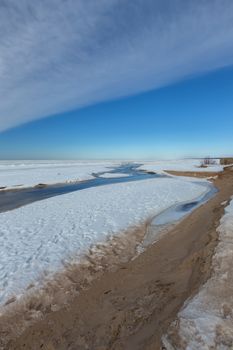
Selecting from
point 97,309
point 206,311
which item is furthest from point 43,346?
point 206,311

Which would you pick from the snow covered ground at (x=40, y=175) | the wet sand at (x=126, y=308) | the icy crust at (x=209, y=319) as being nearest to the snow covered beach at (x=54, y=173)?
the snow covered ground at (x=40, y=175)

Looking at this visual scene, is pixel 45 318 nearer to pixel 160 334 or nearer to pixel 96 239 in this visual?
pixel 160 334

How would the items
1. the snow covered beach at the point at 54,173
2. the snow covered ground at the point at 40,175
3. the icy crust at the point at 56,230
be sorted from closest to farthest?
the icy crust at the point at 56,230 < the snow covered ground at the point at 40,175 < the snow covered beach at the point at 54,173

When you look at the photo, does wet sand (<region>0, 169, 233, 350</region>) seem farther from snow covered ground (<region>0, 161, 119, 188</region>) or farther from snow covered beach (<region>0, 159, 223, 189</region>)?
snow covered ground (<region>0, 161, 119, 188</region>)

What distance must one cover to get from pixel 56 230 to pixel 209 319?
7.85 meters

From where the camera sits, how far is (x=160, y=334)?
167 inches

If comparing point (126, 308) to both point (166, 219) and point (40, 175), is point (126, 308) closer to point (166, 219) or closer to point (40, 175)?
point (166, 219)

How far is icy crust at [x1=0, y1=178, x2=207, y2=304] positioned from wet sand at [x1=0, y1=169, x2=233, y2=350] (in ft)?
5.28

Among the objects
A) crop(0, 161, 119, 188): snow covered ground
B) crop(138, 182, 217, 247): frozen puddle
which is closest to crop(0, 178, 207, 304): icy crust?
crop(138, 182, 217, 247): frozen puddle

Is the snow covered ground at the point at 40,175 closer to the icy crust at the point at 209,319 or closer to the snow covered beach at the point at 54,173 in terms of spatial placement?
the snow covered beach at the point at 54,173

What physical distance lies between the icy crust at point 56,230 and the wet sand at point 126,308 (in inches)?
63.3

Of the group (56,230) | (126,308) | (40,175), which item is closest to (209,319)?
(126,308)

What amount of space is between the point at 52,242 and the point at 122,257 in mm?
2753

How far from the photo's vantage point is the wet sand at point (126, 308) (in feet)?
15.1
